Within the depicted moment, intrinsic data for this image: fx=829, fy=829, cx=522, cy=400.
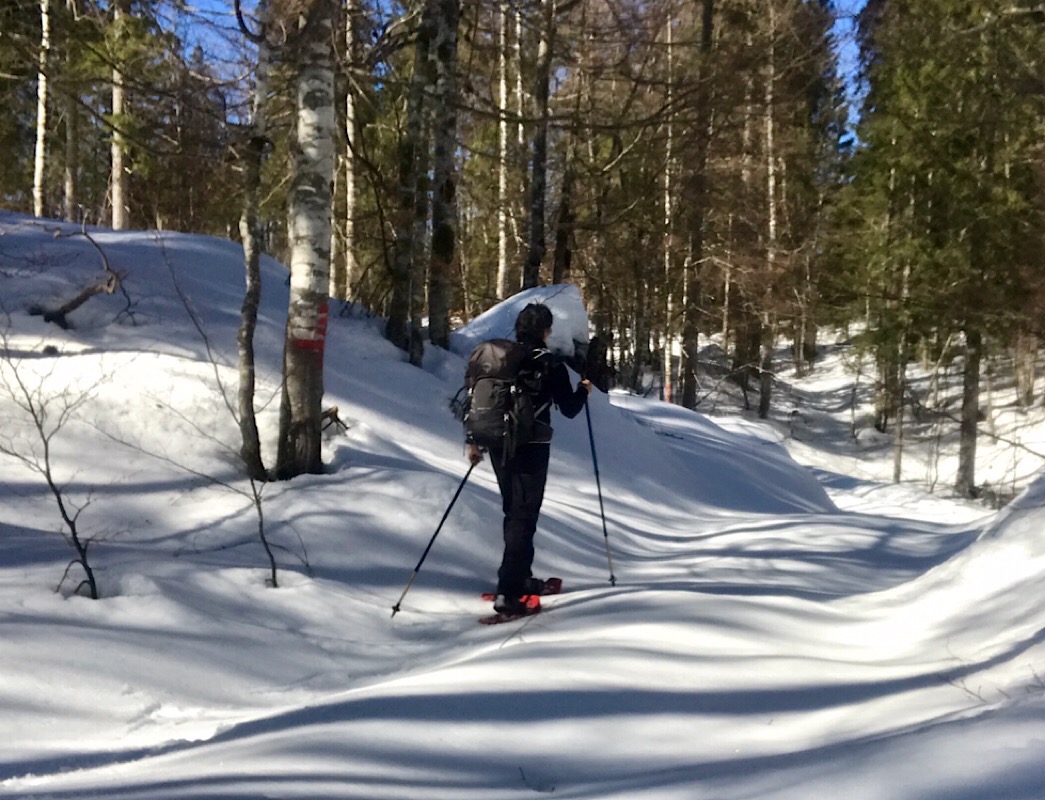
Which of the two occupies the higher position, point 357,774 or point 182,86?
point 182,86

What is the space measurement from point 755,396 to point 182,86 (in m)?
29.3

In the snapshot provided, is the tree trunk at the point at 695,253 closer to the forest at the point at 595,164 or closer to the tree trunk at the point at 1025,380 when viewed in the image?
the forest at the point at 595,164

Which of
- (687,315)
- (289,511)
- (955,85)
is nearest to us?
(289,511)

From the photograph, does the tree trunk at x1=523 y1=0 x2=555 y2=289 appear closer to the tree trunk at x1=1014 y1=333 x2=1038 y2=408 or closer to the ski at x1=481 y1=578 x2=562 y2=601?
the ski at x1=481 y1=578 x2=562 y2=601

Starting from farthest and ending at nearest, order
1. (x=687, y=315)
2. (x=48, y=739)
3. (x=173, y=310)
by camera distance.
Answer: (x=687, y=315), (x=173, y=310), (x=48, y=739)

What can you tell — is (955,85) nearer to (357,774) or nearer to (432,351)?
(432,351)

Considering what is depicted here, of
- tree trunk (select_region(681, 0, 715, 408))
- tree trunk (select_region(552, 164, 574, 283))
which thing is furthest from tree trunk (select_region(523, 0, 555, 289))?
tree trunk (select_region(681, 0, 715, 408))

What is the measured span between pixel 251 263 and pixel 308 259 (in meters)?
0.42

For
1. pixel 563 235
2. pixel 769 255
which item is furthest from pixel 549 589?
pixel 769 255

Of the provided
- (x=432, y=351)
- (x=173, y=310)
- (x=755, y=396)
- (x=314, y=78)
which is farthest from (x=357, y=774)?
(x=755, y=396)

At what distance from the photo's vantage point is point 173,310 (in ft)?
27.5

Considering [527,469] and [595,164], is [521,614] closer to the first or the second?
[527,469]

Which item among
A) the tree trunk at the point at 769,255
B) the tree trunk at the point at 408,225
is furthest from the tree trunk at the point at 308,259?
the tree trunk at the point at 769,255

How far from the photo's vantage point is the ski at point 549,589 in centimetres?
536
